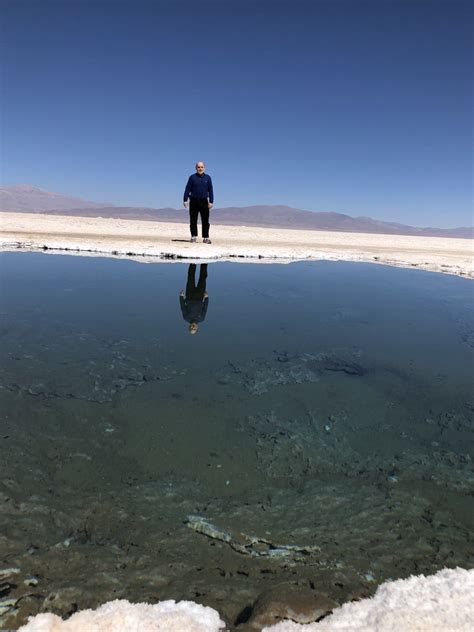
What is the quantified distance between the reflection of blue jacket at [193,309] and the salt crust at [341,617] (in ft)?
12.4

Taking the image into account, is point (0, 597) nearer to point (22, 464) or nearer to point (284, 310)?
point (22, 464)

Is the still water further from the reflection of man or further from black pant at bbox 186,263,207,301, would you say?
black pant at bbox 186,263,207,301

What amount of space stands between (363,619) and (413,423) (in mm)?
1770

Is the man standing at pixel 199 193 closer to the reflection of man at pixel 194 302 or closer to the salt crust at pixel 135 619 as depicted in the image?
the reflection of man at pixel 194 302

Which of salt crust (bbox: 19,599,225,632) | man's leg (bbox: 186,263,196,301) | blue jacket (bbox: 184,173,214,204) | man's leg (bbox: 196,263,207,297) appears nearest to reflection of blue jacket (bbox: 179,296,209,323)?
man's leg (bbox: 186,263,196,301)

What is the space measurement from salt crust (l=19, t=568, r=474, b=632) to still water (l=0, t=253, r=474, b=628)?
60 millimetres

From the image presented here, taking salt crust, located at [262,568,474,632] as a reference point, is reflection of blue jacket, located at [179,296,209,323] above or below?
above

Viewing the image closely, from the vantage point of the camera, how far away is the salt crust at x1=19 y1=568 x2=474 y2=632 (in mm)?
1406

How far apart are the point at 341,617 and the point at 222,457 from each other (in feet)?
3.61

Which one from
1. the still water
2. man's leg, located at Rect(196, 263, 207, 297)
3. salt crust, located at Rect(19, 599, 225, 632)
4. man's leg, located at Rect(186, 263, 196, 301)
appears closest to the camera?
salt crust, located at Rect(19, 599, 225, 632)

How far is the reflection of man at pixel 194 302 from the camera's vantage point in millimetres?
5175

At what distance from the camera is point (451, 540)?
6.27 ft

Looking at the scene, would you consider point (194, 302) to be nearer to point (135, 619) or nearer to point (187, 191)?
point (135, 619)

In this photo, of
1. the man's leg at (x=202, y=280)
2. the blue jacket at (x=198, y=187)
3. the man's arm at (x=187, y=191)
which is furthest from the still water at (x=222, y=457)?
the blue jacket at (x=198, y=187)
